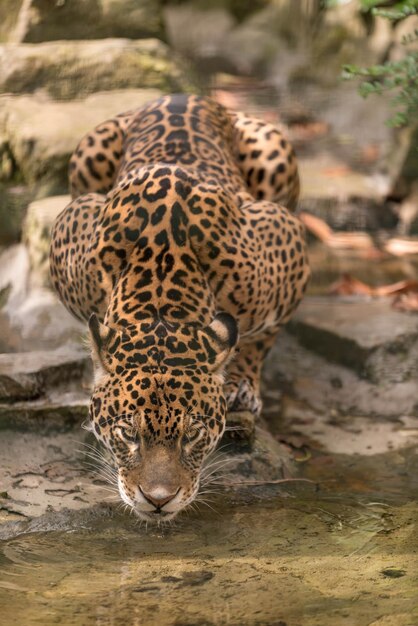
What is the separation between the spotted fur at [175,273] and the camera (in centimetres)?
591

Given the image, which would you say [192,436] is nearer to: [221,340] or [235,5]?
[221,340]

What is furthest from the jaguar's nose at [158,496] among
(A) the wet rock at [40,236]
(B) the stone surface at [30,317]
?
(A) the wet rock at [40,236]

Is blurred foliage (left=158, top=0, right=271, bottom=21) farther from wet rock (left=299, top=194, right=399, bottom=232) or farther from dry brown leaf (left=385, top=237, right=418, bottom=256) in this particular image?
dry brown leaf (left=385, top=237, right=418, bottom=256)

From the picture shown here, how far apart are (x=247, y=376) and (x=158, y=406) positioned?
7.55ft

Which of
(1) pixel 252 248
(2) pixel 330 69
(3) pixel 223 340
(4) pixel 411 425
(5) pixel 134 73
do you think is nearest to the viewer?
(3) pixel 223 340

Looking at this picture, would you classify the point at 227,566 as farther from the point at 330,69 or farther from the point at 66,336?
the point at 330,69

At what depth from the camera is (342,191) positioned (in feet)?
40.2

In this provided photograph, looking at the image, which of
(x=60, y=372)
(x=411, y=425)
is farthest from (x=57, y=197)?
(x=411, y=425)

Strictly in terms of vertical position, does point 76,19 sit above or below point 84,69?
above

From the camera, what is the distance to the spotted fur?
5.91 metres

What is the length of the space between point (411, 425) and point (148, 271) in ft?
9.16

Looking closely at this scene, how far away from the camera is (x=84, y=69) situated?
12070mm

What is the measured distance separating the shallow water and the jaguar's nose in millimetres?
294

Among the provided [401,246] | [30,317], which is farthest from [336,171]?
[30,317]
